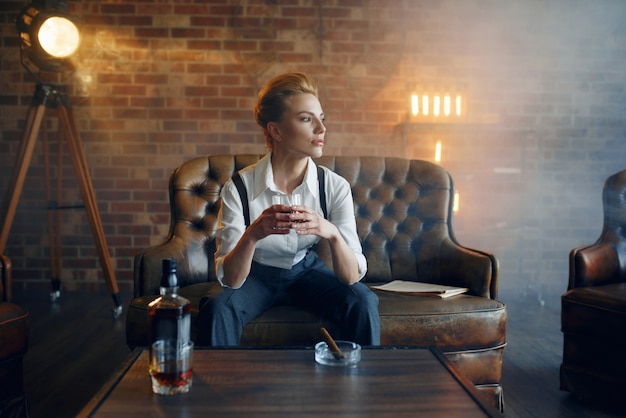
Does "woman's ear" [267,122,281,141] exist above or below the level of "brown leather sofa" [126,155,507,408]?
above

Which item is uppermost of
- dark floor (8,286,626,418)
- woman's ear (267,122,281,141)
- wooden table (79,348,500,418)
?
woman's ear (267,122,281,141)

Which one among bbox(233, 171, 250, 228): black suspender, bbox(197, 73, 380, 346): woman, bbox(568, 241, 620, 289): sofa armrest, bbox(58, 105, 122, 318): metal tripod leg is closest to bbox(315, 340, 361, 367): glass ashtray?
bbox(197, 73, 380, 346): woman

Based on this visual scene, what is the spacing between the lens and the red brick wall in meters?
3.71

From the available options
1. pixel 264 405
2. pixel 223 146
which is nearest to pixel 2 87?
pixel 223 146

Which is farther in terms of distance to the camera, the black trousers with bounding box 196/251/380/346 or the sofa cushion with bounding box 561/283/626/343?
the sofa cushion with bounding box 561/283/626/343

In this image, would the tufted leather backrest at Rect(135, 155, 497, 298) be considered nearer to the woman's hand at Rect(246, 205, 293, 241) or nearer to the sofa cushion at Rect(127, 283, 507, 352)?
the sofa cushion at Rect(127, 283, 507, 352)

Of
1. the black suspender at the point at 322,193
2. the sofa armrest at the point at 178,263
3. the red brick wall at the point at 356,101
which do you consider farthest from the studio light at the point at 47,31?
the black suspender at the point at 322,193

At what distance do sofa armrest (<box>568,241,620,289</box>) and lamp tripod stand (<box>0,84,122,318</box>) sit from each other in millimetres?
2409

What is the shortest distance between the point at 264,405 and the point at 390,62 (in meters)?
3.17

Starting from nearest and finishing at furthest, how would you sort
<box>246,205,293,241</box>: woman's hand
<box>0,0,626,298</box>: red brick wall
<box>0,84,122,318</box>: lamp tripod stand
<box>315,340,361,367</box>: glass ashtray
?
<box>315,340,361,367</box>: glass ashtray < <box>246,205,293,241</box>: woman's hand < <box>0,84,122,318</box>: lamp tripod stand < <box>0,0,626,298</box>: red brick wall

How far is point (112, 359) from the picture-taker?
8.08ft

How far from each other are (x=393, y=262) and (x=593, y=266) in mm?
773

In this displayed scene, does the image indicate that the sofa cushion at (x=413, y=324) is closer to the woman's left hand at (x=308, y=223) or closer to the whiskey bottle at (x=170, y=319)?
the woman's left hand at (x=308, y=223)

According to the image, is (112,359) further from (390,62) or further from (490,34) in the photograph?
(490,34)
